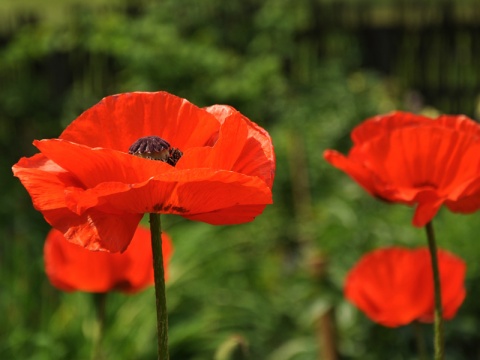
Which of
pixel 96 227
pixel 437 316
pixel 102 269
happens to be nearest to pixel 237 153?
pixel 96 227

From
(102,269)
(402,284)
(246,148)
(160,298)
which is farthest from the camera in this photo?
(102,269)

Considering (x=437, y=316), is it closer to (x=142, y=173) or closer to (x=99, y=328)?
(x=142, y=173)

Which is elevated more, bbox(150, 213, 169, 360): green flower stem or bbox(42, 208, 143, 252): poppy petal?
bbox(42, 208, 143, 252): poppy petal

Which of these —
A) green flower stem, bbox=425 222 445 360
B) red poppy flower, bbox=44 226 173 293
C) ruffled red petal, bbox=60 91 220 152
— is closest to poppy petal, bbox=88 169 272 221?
ruffled red petal, bbox=60 91 220 152

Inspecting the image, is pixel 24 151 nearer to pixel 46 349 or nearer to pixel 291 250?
pixel 291 250

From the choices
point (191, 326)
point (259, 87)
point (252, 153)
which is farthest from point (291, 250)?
point (252, 153)

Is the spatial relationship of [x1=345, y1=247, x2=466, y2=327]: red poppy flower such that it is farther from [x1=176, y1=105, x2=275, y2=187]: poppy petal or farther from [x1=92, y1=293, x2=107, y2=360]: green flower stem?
[x1=176, y1=105, x2=275, y2=187]: poppy petal
